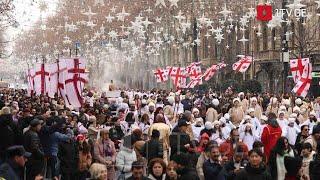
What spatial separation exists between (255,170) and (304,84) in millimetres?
14543

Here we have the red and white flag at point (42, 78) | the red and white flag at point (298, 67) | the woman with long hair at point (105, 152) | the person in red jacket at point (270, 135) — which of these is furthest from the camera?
the red and white flag at point (42, 78)

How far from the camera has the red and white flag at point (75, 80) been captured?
19016mm

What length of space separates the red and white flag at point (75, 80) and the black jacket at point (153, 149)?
6.80 m

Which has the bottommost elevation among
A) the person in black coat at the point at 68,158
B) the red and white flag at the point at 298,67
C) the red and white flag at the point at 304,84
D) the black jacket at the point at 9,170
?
the person in black coat at the point at 68,158

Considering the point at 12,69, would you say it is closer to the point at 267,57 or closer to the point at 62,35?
the point at 62,35

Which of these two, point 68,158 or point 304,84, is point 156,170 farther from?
point 304,84

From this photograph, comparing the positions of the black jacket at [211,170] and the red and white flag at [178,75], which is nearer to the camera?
the black jacket at [211,170]

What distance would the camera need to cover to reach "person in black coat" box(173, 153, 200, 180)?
30.2ft

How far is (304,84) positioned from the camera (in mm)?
23453

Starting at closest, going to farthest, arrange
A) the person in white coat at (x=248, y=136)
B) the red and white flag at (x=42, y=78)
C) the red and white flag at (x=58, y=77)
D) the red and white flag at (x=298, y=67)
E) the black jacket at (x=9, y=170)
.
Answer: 1. the black jacket at (x=9, y=170)
2. the person in white coat at (x=248, y=136)
3. the red and white flag at (x=58, y=77)
4. the red and white flag at (x=298, y=67)
5. the red and white flag at (x=42, y=78)

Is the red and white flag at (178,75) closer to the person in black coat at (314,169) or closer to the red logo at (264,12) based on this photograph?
the red logo at (264,12)

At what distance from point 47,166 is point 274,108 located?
9983mm

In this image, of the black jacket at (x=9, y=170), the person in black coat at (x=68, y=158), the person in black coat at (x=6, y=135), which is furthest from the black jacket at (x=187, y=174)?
the person in black coat at (x=6, y=135)

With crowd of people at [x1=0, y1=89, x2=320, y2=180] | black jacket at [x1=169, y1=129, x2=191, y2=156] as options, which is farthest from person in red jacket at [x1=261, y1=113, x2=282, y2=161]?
black jacket at [x1=169, y1=129, x2=191, y2=156]
